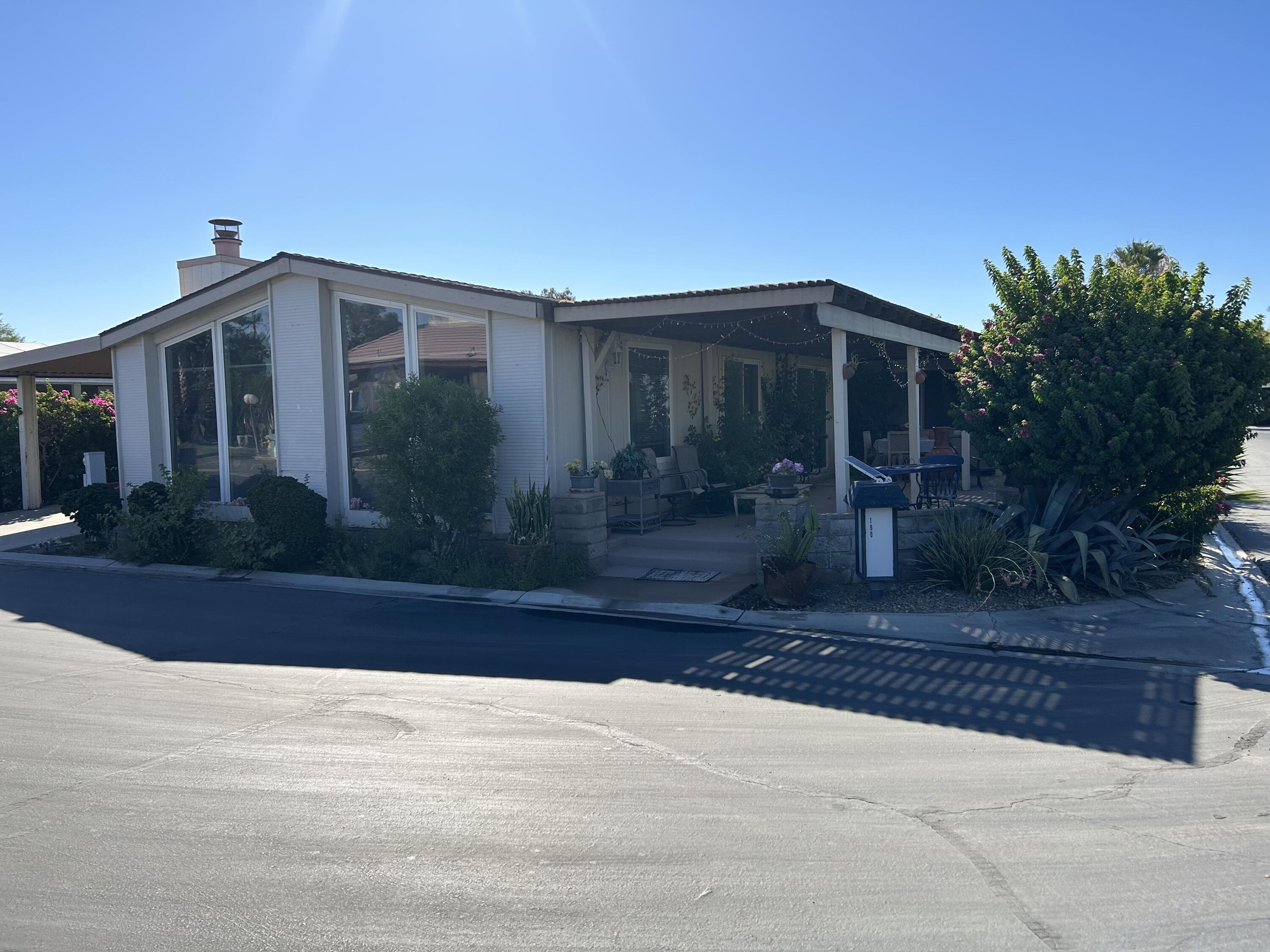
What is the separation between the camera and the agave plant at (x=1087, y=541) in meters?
9.43

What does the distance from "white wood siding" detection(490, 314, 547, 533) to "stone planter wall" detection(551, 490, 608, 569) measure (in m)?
0.56

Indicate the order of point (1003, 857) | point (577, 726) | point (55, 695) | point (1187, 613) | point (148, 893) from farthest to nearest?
point (1187, 613) → point (55, 695) → point (577, 726) → point (1003, 857) → point (148, 893)

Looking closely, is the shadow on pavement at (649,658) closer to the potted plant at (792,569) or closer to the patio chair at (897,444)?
the potted plant at (792,569)

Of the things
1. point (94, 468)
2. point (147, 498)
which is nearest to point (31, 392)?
point (94, 468)

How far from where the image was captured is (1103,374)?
30.6ft

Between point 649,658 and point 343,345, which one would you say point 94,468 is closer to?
point 343,345

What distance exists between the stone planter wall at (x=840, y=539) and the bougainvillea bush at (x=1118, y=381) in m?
1.16

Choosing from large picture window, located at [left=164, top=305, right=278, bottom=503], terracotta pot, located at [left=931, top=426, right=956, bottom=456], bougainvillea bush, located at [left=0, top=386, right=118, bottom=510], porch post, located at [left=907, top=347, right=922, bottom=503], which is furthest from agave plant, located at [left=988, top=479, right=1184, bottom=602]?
bougainvillea bush, located at [left=0, top=386, right=118, bottom=510]

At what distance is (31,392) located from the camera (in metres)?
17.9

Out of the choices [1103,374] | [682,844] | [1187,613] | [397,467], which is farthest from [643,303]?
[682,844]

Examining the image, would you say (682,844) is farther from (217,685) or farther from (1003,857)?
(217,685)

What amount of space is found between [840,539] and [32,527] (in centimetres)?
1361

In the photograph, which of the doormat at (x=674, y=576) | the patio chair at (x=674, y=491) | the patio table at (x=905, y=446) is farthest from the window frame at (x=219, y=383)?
the patio table at (x=905, y=446)

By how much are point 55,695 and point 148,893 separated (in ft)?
12.1
